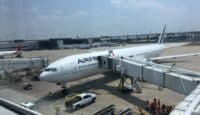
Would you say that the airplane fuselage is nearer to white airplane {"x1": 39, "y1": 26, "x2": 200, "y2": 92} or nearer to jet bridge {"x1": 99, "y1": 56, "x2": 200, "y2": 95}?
white airplane {"x1": 39, "y1": 26, "x2": 200, "y2": 92}

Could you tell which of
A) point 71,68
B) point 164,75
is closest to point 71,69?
point 71,68

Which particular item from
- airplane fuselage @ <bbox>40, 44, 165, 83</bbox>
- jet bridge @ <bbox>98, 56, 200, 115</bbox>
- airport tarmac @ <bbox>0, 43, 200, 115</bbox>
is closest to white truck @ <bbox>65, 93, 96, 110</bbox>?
airport tarmac @ <bbox>0, 43, 200, 115</bbox>

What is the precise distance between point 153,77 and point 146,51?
24965 millimetres

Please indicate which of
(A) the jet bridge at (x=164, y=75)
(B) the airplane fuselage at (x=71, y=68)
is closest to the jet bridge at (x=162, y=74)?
(A) the jet bridge at (x=164, y=75)

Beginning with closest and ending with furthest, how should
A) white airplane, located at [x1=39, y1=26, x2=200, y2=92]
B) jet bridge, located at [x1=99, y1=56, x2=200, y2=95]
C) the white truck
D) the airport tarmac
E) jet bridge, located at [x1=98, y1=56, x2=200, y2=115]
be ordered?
jet bridge, located at [x1=98, y1=56, x2=200, y2=115], jet bridge, located at [x1=99, y1=56, x2=200, y2=95], the white truck, the airport tarmac, white airplane, located at [x1=39, y1=26, x2=200, y2=92]

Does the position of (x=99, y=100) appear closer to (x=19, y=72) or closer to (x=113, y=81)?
(x=113, y=81)

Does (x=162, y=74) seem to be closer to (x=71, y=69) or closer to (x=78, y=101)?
(x=78, y=101)

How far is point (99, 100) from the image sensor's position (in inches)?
1221

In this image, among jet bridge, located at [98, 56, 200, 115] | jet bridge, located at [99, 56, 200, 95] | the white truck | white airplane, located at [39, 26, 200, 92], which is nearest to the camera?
jet bridge, located at [98, 56, 200, 115]

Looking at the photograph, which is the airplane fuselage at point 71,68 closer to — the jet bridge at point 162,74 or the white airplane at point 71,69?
the white airplane at point 71,69

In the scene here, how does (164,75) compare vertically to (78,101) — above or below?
above

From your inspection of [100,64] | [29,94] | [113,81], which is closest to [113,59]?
[100,64]

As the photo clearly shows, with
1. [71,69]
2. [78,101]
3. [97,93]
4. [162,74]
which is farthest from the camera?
[97,93]

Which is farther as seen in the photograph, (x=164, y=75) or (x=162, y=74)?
(x=162, y=74)
